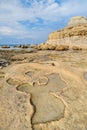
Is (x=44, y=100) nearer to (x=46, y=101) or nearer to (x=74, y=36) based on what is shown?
(x=46, y=101)

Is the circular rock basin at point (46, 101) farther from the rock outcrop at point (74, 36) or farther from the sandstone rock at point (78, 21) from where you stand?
Answer: the sandstone rock at point (78, 21)

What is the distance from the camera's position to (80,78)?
7.50 meters

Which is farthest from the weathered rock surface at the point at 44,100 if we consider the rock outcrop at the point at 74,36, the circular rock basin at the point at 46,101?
the rock outcrop at the point at 74,36

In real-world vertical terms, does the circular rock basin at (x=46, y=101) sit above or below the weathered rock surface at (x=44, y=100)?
below

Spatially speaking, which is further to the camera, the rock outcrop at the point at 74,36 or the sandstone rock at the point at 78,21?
the sandstone rock at the point at 78,21

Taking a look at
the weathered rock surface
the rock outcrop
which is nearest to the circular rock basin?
the weathered rock surface

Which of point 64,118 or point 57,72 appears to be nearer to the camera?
point 64,118

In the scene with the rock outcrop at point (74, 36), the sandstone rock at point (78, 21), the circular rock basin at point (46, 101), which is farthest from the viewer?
the sandstone rock at point (78, 21)

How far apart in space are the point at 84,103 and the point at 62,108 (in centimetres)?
64

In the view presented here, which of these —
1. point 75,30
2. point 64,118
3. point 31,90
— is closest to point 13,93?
point 31,90

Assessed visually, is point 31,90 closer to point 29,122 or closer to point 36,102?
point 36,102

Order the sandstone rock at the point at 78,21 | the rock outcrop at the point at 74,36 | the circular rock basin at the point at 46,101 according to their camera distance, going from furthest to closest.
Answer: the sandstone rock at the point at 78,21, the rock outcrop at the point at 74,36, the circular rock basin at the point at 46,101

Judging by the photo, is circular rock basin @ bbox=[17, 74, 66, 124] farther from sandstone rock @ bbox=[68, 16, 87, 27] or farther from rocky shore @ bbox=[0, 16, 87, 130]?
sandstone rock @ bbox=[68, 16, 87, 27]

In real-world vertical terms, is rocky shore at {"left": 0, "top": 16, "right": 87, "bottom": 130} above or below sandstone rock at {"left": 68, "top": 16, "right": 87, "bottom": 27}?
below
